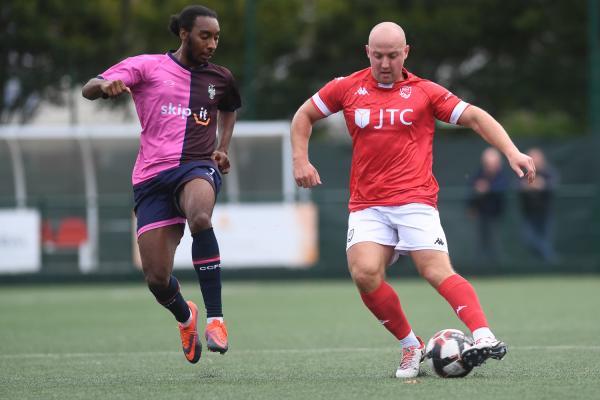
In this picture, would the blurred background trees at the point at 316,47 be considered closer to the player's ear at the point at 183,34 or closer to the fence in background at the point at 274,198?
the fence in background at the point at 274,198

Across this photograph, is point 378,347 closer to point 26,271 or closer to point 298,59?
point 26,271

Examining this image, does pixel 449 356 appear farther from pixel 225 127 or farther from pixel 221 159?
pixel 225 127

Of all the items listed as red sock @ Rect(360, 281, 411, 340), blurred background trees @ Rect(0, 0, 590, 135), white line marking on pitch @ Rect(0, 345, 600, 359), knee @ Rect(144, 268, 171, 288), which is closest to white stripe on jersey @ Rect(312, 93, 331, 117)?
red sock @ Rect(360, 281, 411, 340)

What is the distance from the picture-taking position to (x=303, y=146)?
24.4 ft

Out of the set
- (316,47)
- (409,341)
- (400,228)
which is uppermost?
(316,47)

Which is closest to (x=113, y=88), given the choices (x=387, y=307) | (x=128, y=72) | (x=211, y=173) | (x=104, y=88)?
(x=104, y=88)

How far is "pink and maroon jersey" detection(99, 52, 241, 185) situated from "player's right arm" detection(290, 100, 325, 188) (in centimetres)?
65

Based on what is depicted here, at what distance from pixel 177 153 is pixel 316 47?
17387 millimetres

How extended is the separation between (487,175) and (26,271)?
23.5 ft

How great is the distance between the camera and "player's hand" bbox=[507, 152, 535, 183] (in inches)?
268

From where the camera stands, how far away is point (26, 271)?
18531mm

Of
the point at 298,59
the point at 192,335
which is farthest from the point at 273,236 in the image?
the point at 192,335

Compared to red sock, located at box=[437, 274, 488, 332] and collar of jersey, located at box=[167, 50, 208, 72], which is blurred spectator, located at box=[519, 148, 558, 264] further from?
red sock, located at box=[437, 274, 488, 332]

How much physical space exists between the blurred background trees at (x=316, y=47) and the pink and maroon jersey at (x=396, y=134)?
12.6 m
